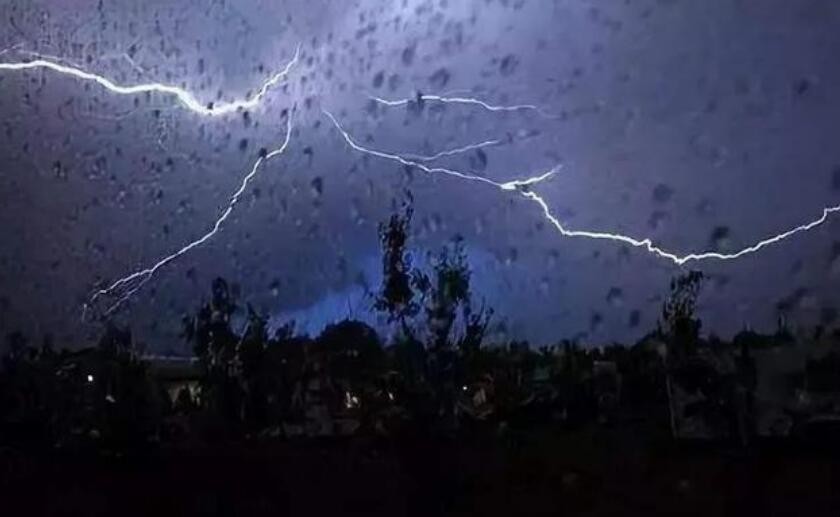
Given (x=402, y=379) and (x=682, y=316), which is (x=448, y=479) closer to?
(x=402, y=379)

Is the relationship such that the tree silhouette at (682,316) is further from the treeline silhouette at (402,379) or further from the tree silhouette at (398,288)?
the tree silhouette at (398,288)

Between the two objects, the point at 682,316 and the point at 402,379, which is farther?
the point at 402,379

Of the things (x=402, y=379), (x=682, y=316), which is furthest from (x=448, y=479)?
(x=682, y=316)

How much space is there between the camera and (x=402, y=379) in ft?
15.8

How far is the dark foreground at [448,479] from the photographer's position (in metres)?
4.52

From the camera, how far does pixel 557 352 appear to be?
4633 mm

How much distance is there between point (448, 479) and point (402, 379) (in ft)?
1.26

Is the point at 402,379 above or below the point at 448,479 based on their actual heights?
above

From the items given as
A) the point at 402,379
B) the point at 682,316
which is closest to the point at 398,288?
the point at 402,379

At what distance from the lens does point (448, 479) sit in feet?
15.9

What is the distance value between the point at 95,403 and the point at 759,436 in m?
2.46

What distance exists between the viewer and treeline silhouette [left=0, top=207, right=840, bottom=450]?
453 cm

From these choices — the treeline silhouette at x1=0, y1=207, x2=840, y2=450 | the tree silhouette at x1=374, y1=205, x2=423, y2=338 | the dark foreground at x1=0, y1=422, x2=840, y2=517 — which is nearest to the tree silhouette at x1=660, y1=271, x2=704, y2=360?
the treeline silhouette at x1=0, y1=207, x2=840, y2=450

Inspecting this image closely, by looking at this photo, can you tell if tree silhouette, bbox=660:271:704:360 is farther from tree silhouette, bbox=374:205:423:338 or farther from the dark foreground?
tree silhouette, bbox=374:205:423:338
